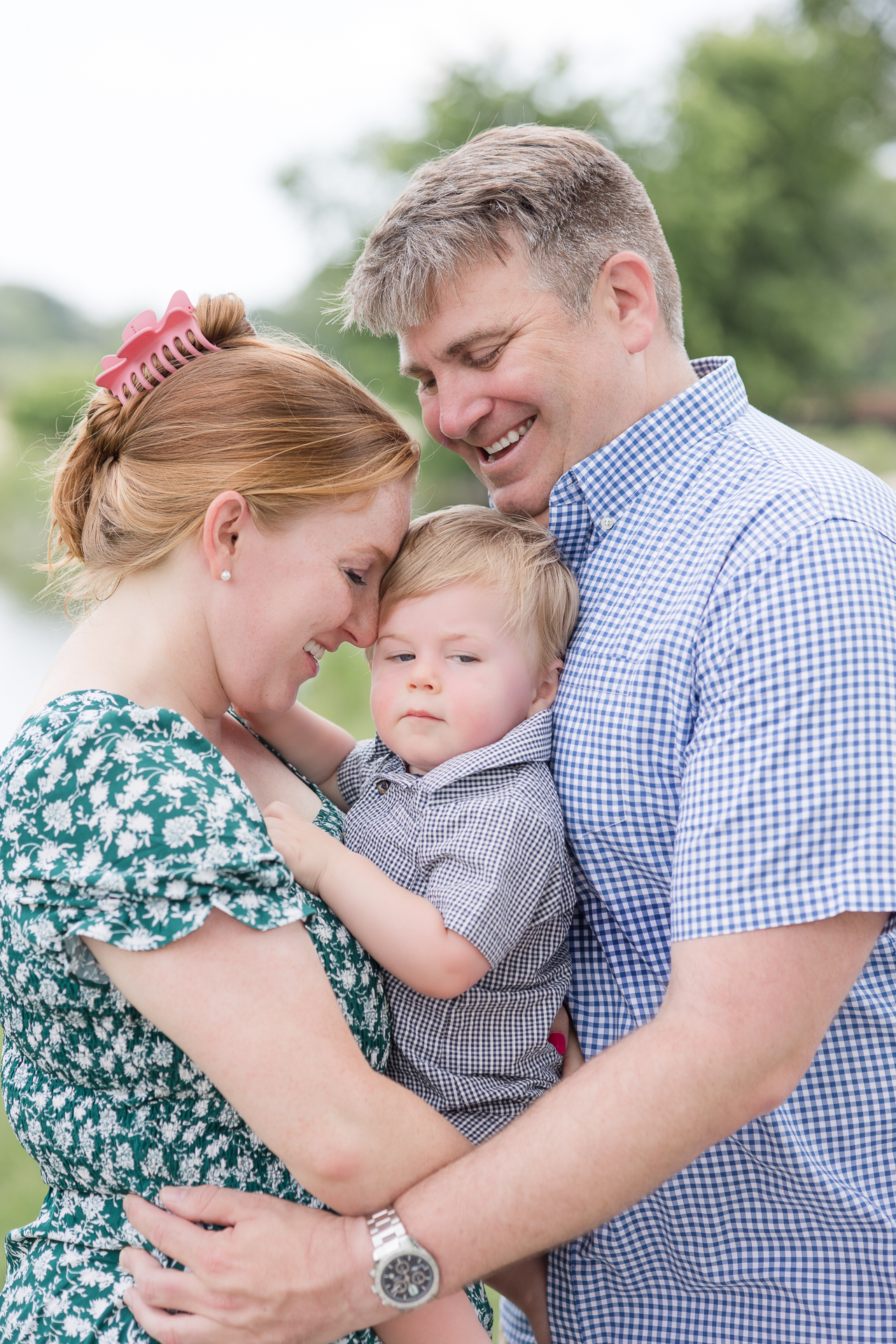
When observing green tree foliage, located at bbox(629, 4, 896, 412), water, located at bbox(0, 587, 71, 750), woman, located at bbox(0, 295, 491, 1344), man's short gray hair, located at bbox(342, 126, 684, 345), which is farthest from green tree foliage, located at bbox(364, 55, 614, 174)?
woman, located at bbox(0, 295, 491, 1344)

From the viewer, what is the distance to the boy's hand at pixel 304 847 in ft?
5.61

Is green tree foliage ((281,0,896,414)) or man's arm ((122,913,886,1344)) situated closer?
man's arm ((122,913,886,1344))

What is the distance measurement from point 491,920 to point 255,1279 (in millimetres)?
569

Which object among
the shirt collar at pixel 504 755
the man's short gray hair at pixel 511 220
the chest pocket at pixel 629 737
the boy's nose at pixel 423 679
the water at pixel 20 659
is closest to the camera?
the chest pocket at pixel 629 737

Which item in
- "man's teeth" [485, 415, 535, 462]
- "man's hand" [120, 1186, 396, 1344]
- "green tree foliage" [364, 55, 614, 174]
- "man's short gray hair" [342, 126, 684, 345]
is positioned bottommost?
"man's hand" [120, 1186, 396, 1344]

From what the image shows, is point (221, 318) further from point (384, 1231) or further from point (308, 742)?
point (384, 1231)

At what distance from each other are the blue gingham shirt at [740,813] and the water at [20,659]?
8880 millimetres

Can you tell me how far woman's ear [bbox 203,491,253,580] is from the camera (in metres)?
1.74

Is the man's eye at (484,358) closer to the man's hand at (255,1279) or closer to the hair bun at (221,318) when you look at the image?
the hair bun at (221,318)

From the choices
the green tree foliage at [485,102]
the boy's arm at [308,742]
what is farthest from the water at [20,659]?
the green tree foliage at [485,102]

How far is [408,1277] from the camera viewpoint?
1.51 metres

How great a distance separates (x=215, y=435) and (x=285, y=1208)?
1138mm

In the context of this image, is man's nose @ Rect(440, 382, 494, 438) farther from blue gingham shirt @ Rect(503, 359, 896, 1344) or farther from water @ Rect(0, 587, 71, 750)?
water @ Rect(0, 587, 71, 750)

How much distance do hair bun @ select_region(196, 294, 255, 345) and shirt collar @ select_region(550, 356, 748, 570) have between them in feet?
2.08
